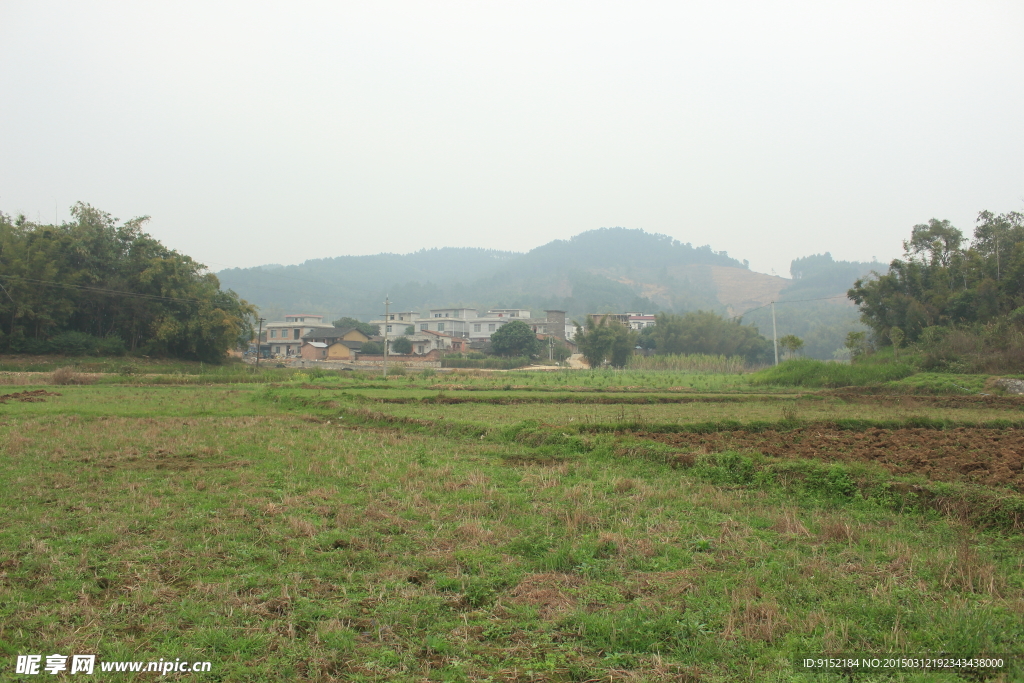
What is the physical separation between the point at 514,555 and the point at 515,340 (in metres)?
70.9

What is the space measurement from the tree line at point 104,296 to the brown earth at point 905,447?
48.4m

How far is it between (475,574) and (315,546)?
2114 mm

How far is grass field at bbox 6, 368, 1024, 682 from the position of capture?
486 centimetres

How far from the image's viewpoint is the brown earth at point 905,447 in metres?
9.89

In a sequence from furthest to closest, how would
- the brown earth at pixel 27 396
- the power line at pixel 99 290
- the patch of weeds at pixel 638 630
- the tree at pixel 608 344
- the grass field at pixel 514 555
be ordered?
1. the tree at pixel 608 344
2. the power line at pixel 99 290
3. the brown earth at pixel 27 396
4. the patch of weeds at pixel 638 630
5. the grass field at pixel 514 555

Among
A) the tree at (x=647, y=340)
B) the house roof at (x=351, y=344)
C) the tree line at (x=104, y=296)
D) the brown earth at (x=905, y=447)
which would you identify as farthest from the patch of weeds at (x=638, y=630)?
the tree at (x=647, y=340)

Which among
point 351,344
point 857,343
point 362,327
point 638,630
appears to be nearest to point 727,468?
point 638,630

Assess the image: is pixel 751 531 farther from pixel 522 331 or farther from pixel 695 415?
pixel 522 331

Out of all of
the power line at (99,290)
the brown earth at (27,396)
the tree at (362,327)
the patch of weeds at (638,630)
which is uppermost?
the power line at (99,290)

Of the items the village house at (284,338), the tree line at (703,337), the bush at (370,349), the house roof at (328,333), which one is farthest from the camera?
the village house at (284,338)

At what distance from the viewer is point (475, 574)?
650 centimetres

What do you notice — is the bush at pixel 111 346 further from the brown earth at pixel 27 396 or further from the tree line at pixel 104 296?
the brown earth at pixel 27 396

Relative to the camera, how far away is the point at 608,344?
73.7 meters

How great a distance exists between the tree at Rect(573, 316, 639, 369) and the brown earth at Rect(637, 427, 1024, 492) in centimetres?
5742
